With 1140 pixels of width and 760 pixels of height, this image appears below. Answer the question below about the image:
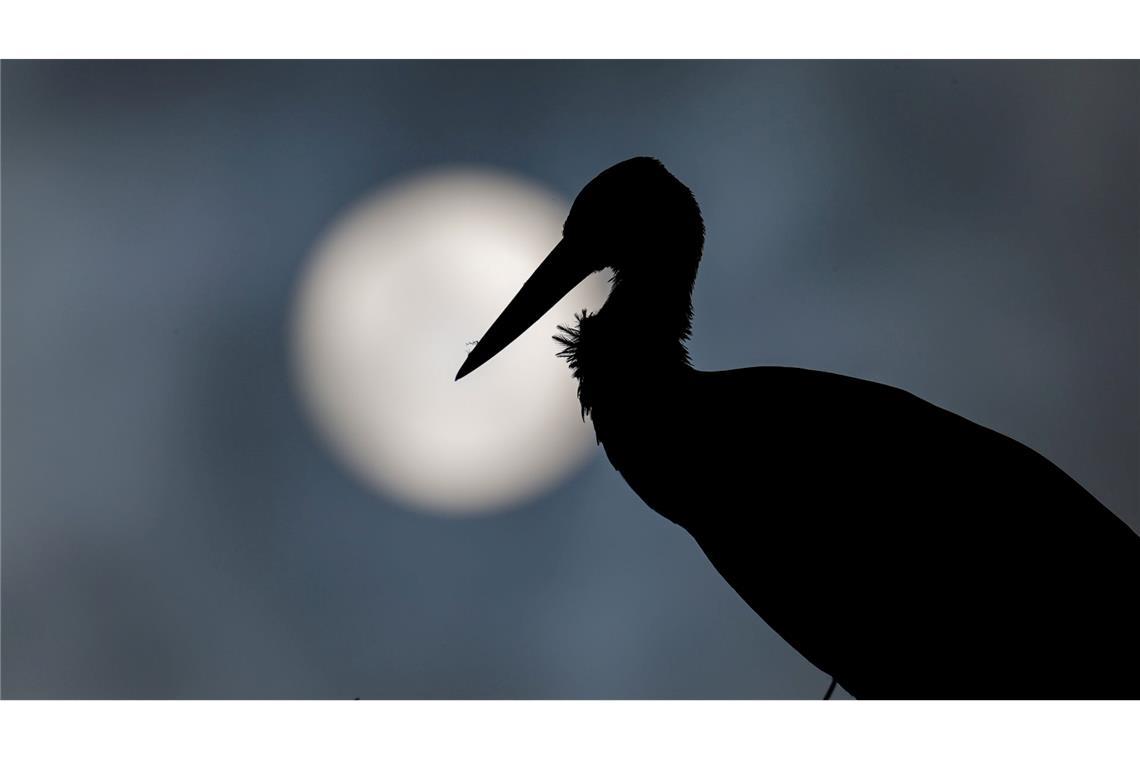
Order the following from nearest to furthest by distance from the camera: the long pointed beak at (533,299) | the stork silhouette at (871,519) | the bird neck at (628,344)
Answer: the stork silhouette at (871,519) → the bird neck at (628,344) → the long pointed beak at (533,299)

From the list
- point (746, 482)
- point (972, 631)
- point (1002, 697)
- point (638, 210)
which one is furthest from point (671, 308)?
point (1002, 697)

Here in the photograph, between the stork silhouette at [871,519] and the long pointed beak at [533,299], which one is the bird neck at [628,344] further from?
the long pointed beak at [533,299]

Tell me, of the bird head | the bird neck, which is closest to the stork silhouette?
the bird neck

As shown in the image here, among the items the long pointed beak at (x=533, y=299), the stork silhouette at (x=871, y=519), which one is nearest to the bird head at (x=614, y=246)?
the long pointed beak at (x=533, y=299)

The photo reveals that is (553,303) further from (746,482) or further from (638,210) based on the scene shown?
(746,482)

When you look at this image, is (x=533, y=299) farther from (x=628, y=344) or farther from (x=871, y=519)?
(x=871, y=519)

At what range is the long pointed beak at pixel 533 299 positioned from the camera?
110 inches

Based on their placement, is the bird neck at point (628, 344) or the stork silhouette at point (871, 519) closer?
the stork silhouette at point (871, 519)

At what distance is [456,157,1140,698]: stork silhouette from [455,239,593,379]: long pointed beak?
24cm

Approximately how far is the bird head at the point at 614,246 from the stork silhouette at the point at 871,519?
0.17 meters

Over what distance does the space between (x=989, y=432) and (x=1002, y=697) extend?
90 centimetres

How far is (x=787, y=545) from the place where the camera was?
2.38 meters

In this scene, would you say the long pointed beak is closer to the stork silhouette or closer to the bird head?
the bird head

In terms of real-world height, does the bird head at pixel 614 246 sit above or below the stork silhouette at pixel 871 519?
above
